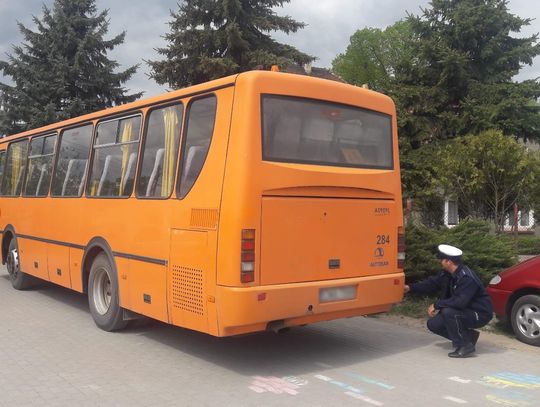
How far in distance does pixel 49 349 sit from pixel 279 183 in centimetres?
340

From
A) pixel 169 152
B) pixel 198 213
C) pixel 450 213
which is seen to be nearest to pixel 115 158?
pixel 169 152

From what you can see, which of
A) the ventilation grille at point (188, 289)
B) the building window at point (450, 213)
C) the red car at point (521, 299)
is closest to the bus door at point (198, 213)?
the ventilation grille at point (188, 289)

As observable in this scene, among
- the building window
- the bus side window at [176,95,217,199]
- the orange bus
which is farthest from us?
the building window

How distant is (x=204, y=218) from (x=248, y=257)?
66 cm

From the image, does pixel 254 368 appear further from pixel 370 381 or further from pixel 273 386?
pixel 370 381

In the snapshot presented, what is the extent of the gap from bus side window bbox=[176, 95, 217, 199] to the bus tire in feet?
19.7

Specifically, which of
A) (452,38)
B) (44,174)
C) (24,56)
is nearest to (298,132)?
(44,174)

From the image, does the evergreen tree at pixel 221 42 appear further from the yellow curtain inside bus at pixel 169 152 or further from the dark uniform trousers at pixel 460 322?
the dark uniform trousers at pixel 460 322

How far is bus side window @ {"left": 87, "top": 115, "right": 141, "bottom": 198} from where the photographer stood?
7.14 metres

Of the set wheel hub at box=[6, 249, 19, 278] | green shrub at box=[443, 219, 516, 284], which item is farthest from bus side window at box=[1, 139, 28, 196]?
green shrub at box=[443, 219, 516, 284]

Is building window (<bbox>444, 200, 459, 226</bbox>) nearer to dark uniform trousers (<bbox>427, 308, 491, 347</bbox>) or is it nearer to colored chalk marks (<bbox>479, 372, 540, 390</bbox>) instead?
dark uniform trousers (<bbox>427, 308, 491, 347</bbox>)

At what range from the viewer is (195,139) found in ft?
19.9

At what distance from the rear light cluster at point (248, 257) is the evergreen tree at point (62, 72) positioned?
22265 mm

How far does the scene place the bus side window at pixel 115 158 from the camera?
7.14 metres
